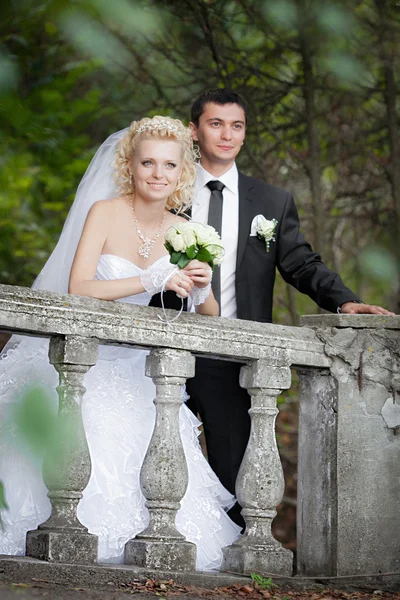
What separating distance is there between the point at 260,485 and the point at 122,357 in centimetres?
85

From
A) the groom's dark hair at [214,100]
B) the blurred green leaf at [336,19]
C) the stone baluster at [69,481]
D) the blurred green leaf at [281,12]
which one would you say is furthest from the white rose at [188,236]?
the blurred green leaf at [336,19]

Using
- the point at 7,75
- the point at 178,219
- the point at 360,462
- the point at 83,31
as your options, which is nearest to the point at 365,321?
the point at 360,462

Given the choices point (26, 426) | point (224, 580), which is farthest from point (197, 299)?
point (26, 426)

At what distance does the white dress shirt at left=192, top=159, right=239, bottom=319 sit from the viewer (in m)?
4.32

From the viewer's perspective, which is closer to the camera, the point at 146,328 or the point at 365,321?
the point at 146,328

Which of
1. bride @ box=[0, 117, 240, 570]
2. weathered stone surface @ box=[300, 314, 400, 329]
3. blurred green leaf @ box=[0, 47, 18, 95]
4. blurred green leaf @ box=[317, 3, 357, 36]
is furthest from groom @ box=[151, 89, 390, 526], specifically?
blurred green leaf @ box=[0, 47, 18, 95]

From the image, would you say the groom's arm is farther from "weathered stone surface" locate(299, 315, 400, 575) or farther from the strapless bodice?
the strapless bodice

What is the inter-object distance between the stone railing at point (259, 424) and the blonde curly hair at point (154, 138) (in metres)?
0.90

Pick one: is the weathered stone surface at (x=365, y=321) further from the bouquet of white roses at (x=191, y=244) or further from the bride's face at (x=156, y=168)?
the bride's face at (x=156, y=168)

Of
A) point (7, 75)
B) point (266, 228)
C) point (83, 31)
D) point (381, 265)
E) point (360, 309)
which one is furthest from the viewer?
point (381, 265)

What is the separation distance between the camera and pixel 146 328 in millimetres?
3312

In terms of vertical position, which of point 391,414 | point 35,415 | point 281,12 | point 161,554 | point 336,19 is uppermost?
point 336,19

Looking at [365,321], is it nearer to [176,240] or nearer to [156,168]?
[176,240]

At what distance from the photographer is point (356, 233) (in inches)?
303
